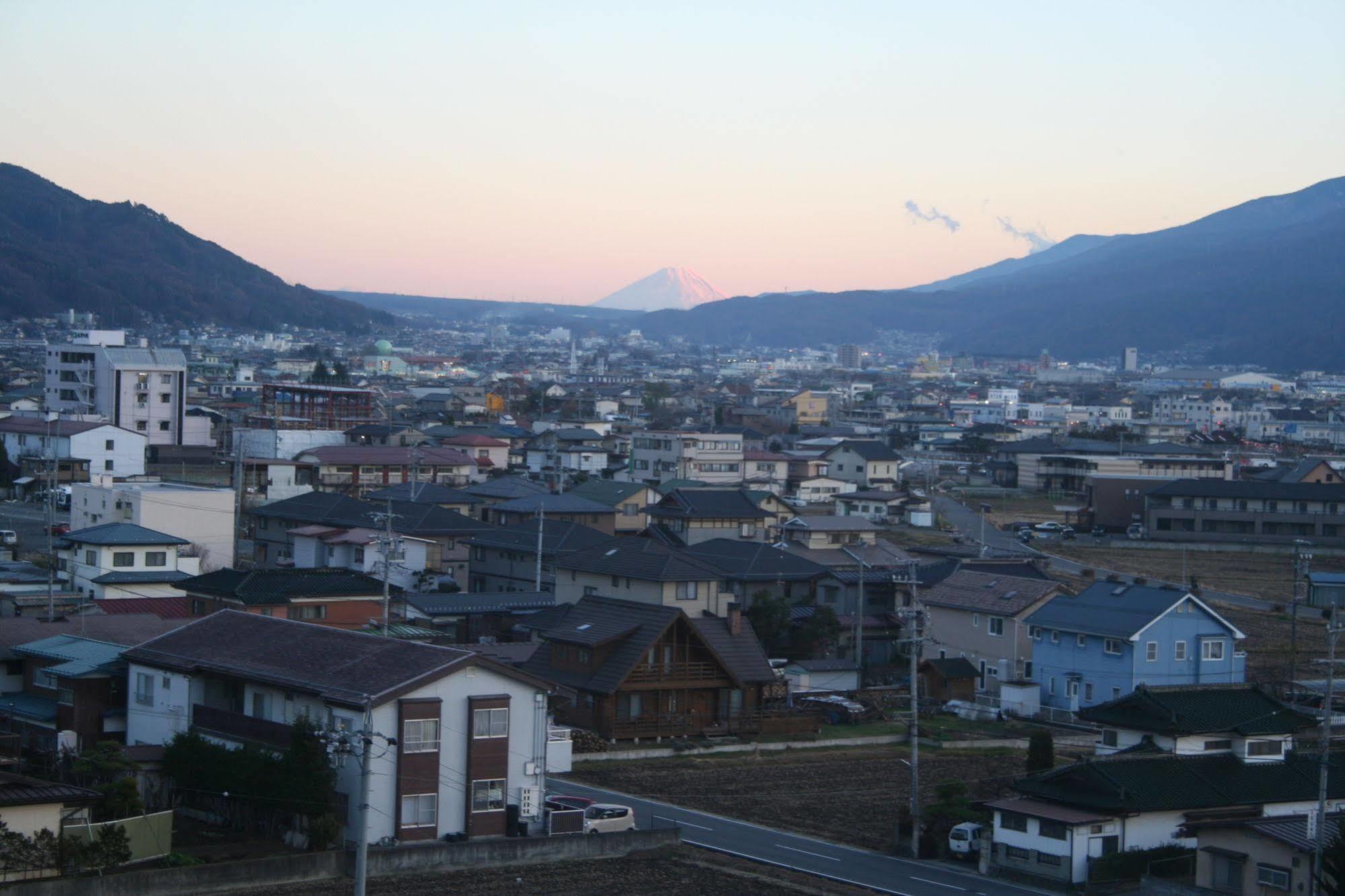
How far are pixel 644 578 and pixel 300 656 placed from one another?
6806 millimetres

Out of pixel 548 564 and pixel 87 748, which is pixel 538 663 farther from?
pixel 548 564

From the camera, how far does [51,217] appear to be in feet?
488

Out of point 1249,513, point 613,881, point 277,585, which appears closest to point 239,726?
point 613,881

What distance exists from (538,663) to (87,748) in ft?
15.4

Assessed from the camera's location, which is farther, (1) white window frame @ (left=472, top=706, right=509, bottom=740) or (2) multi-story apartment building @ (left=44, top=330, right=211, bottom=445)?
(2) multi-story apartment building @ (left=44, top=330, right=211, bottom=445)

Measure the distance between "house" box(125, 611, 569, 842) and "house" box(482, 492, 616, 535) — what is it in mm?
13280

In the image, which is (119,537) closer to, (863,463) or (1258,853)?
(1258,853)

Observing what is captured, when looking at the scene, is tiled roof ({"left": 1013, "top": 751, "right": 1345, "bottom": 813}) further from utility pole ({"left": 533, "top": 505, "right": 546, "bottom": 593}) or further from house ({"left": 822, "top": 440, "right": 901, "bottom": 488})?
house ({"left": 822, "top": 440, "right": 901, "bottom": 488})

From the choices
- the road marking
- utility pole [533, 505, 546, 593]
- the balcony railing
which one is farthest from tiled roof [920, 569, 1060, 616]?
the balcony railing

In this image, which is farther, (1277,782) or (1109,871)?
(1277,782)

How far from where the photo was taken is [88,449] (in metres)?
32.2

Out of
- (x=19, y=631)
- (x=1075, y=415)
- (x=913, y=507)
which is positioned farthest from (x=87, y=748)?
(x=1075, y=415)

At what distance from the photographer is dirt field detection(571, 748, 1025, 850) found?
11.6 m

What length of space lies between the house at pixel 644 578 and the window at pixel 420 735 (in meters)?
6.61
